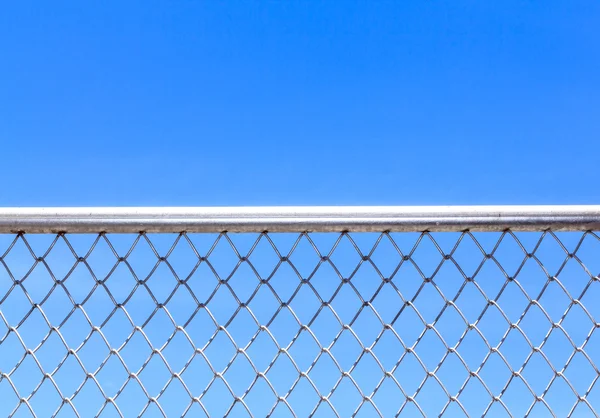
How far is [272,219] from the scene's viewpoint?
128 inches

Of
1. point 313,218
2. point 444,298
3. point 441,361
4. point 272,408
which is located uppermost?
point 313,218

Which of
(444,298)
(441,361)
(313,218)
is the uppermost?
(313,218)

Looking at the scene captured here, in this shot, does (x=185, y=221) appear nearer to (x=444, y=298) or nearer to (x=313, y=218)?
(x=313, y=218)

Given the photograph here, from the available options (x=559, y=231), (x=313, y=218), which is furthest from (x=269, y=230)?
(x=559, y=231)

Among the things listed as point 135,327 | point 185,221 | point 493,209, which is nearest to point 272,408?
point 135,327

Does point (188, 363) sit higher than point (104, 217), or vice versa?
point (104, 217)

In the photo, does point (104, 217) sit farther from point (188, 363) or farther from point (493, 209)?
point (493, 209)

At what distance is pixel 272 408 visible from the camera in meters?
3.27

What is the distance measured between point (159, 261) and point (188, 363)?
20.8 inches

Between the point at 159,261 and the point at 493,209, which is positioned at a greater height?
the point at 493,209

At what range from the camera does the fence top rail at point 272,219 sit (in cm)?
324

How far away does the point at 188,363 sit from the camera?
3.28 meters

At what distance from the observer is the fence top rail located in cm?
324

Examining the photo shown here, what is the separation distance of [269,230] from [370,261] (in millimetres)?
538
